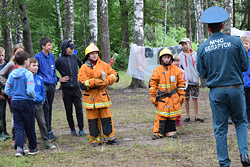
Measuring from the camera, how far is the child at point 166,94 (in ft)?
23.7

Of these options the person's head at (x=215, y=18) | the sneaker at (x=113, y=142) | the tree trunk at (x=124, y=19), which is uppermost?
the tree trunk at (x=124, y=19)

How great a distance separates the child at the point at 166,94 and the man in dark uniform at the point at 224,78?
232 cm

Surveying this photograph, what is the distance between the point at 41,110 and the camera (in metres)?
6.71

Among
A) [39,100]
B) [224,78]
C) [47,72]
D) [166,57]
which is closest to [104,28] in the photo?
[47,72]

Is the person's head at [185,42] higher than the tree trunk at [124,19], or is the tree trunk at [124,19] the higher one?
the tree trunk at [124,19]

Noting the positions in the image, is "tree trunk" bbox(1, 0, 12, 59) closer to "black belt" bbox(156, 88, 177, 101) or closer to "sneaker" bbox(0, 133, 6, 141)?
"sneaker" bbox(0, 133, 6, 141)

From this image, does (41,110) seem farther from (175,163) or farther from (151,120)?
(151,120)

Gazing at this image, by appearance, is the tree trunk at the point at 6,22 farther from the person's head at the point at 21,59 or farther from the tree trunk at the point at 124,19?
the tree trunk at the point at 124,19

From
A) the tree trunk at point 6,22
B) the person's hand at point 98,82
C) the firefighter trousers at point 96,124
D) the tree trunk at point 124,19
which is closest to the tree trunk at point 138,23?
the tree trunk at point 6,22

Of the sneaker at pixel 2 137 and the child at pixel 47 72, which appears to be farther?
the sneaker at pixel 2 137

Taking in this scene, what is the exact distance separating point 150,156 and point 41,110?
2.34 m

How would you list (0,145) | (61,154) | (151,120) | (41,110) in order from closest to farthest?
(61,154)
(41,110)
(0,145)
(151,120)

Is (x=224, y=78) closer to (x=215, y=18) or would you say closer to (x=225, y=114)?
(x=225, y=114)

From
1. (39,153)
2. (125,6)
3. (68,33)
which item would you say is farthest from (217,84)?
(125,6)
